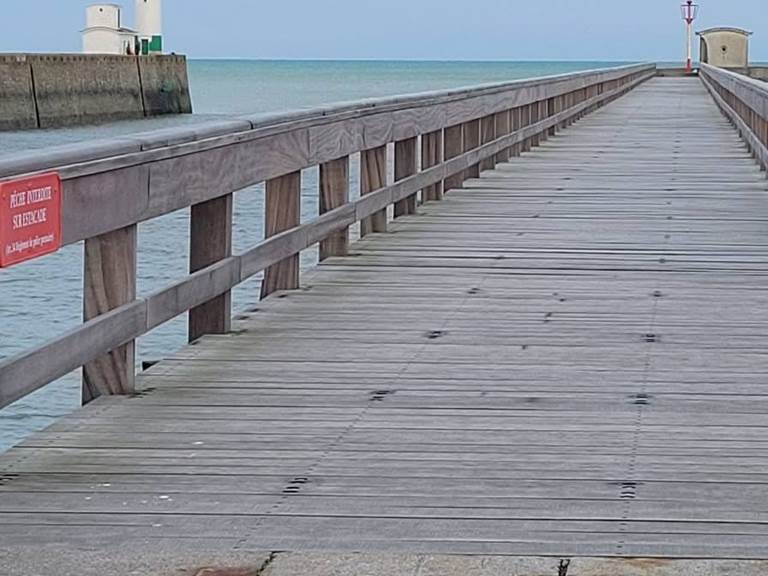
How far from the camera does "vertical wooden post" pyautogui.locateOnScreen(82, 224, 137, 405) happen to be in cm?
521

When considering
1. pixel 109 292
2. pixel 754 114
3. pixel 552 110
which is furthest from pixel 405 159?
pixel 552 110

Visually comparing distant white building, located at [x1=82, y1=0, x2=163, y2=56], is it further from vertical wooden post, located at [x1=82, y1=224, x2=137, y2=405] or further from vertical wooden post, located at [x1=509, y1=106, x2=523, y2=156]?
vertical wooden post, located at [x1=82, y1=224, x2=137, y2=405]

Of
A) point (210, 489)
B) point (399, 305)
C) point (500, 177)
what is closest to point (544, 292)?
point (399, 305)

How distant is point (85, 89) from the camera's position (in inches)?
2520

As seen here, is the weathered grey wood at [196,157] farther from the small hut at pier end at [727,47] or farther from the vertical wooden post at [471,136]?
the small hut at pier end at [727,47]

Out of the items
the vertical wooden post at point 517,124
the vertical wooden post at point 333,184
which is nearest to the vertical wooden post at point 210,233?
the vertical wooden post at point 333,184

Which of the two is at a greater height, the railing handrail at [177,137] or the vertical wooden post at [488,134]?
the railing handrail at [177,137]

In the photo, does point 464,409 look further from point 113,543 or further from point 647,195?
point 647,195

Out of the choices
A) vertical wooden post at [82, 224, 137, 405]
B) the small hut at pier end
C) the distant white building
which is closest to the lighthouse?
the distant white building

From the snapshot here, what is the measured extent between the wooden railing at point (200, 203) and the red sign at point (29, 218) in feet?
0.17

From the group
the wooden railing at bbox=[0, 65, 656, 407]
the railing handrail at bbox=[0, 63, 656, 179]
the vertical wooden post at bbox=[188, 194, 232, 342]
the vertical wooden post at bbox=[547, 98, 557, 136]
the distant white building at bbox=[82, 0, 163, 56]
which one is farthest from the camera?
the distant white building at bbox=[82, 0, 163, 56]

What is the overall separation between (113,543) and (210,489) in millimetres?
537

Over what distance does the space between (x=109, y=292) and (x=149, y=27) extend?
7395cm

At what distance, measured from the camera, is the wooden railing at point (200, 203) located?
15.9 feet
